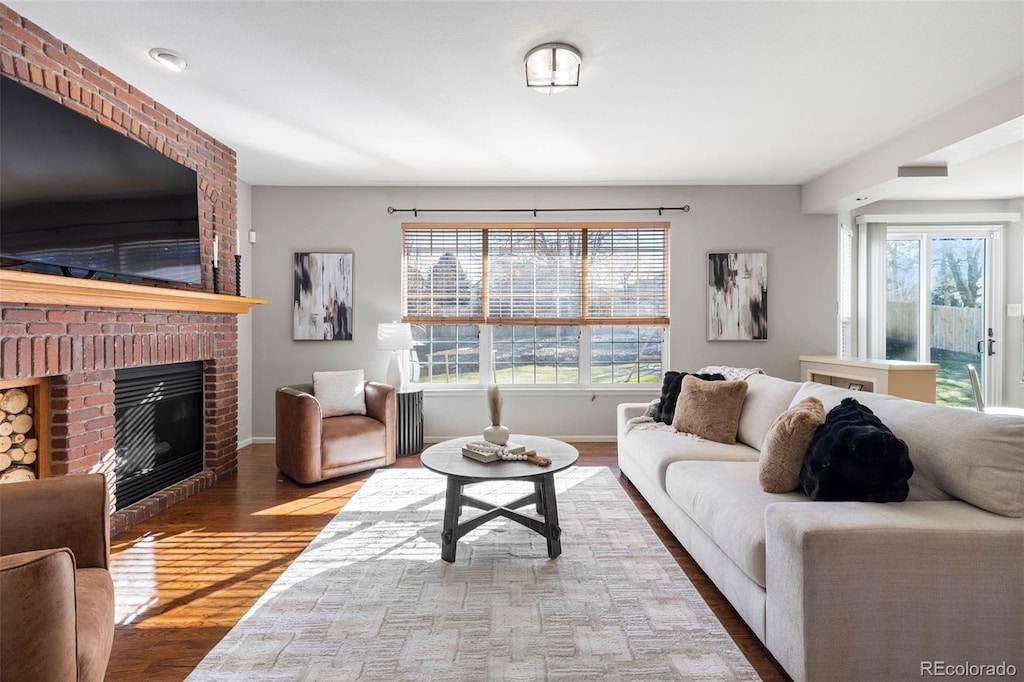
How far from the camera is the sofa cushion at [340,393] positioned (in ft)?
13.2

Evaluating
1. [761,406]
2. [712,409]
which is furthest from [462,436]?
[761,406]

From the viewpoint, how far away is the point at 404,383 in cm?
448

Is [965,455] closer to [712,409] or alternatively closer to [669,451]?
[669,451]

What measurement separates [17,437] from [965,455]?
401 centimetres

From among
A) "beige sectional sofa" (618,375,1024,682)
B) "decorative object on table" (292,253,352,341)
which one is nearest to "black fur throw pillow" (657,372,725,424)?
"beige sectional sofa" (618,375,1024,682)

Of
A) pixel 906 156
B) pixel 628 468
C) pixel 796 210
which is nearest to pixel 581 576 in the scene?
pixel 628 468

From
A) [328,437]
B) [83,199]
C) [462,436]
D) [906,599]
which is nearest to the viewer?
[906,599]

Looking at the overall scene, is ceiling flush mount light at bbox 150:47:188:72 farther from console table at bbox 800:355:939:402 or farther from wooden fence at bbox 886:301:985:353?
wooden fence at bbox 886:301:985:353

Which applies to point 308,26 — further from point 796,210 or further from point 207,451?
point 796,210

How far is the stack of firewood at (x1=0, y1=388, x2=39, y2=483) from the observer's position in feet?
7.44

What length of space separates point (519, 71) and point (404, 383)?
2821mm

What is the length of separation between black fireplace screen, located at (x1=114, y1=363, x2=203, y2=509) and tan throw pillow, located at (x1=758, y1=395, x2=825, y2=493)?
351 cm

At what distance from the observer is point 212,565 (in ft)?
7.84

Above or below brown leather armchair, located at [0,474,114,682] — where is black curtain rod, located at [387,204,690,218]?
above
